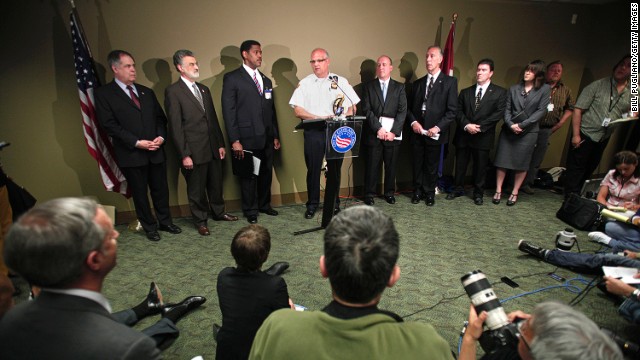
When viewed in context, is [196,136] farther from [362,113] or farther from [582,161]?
[582,161]

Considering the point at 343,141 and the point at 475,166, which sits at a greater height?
the point at 343,141

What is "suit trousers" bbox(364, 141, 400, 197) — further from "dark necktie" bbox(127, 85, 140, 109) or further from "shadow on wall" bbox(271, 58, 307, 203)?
"dark necktie" bbox(127, 85, 140, 109)

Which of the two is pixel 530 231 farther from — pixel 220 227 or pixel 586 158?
pixel 220 227

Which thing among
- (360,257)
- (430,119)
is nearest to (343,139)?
(430,119)

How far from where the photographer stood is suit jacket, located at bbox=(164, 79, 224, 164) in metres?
2.98

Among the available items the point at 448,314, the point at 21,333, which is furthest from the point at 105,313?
the point at 448,314

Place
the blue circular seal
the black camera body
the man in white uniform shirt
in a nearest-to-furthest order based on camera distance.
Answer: the black camera body, the blue circular seal, the man in white uniform shirt

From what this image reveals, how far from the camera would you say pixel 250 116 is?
128 inches

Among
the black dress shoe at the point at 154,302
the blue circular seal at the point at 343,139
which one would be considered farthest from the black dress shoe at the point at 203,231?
the blue circular seal at the point at 343,139

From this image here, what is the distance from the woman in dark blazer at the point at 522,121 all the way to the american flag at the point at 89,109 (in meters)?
4.39

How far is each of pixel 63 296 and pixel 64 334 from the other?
10cm

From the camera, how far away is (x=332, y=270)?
81 centimetres

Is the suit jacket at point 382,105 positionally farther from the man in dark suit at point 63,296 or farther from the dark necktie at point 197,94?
the man in dark suit at point 63,296

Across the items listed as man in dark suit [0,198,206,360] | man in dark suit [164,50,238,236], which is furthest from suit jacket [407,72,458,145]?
man in dark suit [0,198,206,360]
